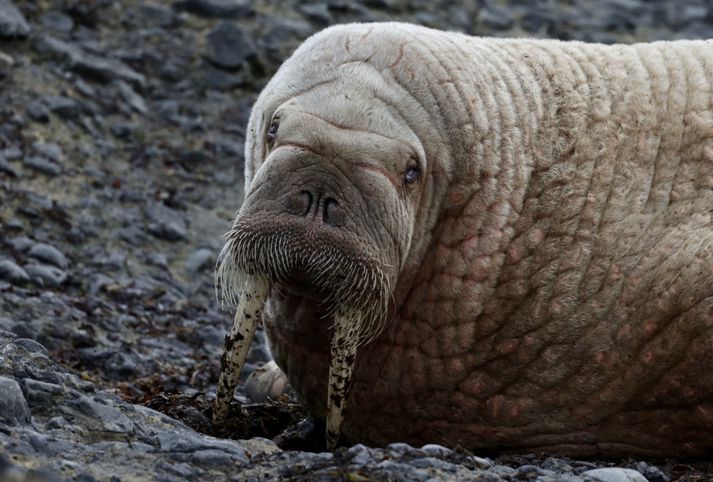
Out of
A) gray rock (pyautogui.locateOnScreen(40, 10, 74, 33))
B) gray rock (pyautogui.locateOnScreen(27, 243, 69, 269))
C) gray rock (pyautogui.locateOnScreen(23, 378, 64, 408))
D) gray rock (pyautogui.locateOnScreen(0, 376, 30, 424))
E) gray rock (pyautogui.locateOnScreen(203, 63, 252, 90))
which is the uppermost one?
gray rock (pyautogui.locateOnScreen(0, 376, 30, 424))

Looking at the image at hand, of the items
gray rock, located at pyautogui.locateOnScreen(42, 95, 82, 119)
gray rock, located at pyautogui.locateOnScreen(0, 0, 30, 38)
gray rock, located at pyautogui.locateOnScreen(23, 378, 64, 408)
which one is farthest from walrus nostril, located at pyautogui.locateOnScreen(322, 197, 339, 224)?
gray rock, located at pyautogui.locateOnScreen(0, 0, 30, 38)

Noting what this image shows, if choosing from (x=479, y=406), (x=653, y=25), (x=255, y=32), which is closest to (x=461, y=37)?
(x=479, y=406)

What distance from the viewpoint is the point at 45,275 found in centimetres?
793

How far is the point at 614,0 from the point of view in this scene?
14.9 metres

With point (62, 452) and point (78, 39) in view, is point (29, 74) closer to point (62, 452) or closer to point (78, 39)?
point (78, 39)

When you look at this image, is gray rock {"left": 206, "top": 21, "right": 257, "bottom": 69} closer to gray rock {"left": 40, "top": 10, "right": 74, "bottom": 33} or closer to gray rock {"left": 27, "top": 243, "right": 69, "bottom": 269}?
gray rock {"left": 40, "top": 10, "right": 74, "bottom": 33}

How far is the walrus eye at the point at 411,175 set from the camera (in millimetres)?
5547

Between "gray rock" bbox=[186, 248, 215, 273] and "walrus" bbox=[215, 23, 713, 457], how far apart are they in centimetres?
286

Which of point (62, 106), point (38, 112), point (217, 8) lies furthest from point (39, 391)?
point (217, 8)

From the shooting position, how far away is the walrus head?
5.20 meters

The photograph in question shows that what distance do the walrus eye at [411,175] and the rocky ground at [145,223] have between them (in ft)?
4.10

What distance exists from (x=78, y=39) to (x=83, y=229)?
282cm

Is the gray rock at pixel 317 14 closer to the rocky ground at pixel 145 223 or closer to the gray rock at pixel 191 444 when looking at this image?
the rocky ground at pixel 145 223

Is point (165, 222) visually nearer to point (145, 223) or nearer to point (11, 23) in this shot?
point (145, 223)
